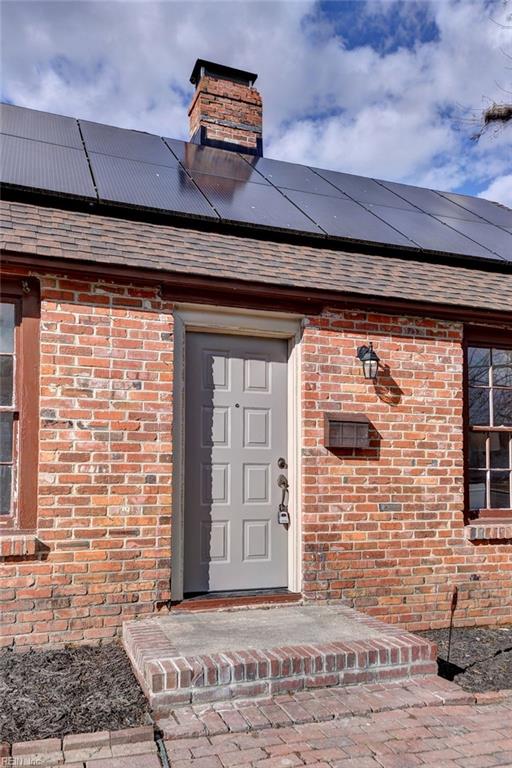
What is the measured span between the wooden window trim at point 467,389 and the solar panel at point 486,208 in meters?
2.17

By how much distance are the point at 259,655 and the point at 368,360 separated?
264cm

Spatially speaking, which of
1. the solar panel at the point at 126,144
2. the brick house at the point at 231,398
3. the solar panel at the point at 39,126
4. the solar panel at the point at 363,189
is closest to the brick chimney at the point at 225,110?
the solar panel at the point at 126,144

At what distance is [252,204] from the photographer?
19.8 ft

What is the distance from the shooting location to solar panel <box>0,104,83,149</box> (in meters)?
6.10

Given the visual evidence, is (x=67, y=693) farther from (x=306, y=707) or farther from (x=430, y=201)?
(x=430, y=201)

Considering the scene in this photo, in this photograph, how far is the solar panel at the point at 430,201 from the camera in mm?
7666

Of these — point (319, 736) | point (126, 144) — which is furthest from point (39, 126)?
point (319, 736)

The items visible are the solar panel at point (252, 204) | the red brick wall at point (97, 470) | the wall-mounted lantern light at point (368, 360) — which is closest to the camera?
the red brick wall at point (97, 470)

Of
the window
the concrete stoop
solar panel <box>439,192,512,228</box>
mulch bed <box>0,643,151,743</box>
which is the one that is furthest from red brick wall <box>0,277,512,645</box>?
solar panel <box>439,192,512,228</box>

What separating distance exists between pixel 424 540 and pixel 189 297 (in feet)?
9.75

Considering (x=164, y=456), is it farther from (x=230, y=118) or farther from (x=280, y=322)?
(x=230, y=118)

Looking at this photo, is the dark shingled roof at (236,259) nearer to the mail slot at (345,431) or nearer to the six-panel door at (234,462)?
the six-panel door at (234,462)

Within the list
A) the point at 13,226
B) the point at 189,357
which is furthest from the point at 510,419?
the point at 13,226

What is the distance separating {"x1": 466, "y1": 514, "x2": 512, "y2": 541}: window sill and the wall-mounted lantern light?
1.72 meters
